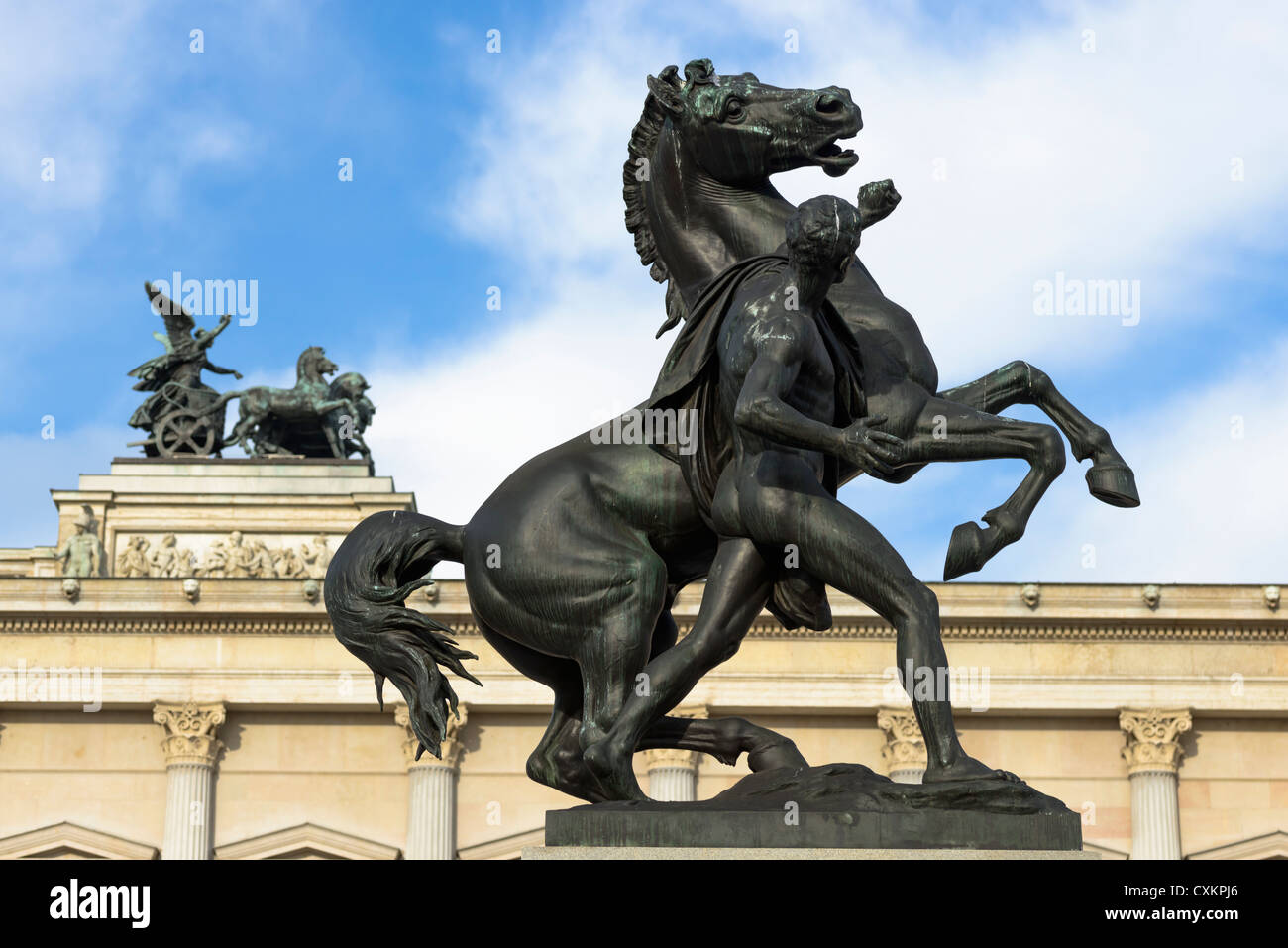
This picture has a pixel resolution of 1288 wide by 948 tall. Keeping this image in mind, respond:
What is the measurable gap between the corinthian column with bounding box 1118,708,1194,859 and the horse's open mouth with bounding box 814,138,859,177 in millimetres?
33291

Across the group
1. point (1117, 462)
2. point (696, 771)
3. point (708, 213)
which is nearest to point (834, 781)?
point (1117, 462)

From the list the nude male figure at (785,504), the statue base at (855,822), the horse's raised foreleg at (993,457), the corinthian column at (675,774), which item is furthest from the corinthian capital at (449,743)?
the statue base at (855,822)

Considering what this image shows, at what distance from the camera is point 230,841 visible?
39688mm

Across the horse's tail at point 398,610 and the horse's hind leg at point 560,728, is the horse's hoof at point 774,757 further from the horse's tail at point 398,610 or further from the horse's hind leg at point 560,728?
the horse's tail at point 398,610

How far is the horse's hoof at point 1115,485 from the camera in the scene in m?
7.19

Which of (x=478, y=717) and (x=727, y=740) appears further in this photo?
(x=478, y=717)

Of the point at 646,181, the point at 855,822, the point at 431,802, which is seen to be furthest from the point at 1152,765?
the point at 855,822

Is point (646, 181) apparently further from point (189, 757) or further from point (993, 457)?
point (189, 757)

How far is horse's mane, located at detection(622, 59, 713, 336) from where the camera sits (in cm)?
802

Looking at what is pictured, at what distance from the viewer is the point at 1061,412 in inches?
292

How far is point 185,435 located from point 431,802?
36.7 ft

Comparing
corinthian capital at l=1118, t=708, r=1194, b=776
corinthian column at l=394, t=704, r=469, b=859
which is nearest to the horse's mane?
corinthian column at l=394, t=704, r=469, b=859

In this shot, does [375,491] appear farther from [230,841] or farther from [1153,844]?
[1153,844]
